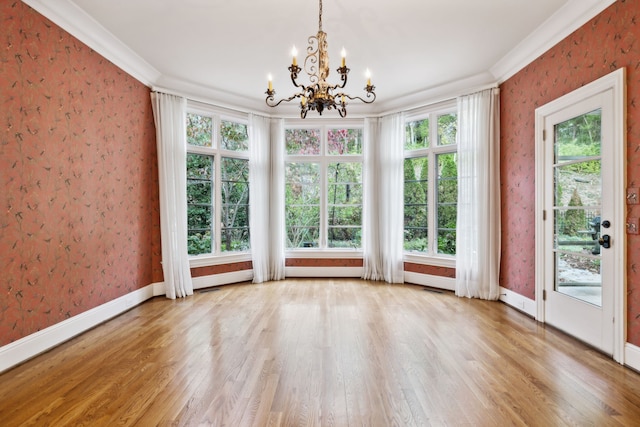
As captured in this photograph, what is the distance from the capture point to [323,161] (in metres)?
5.87

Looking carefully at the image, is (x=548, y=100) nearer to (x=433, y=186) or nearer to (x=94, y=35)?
(x=433, y=186)

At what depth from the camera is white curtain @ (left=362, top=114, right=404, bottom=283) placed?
536 centimetres

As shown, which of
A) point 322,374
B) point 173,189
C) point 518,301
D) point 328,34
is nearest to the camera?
point 322,374

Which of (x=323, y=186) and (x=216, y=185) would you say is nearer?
(x=216, y=185)

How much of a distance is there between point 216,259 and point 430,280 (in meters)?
3.50

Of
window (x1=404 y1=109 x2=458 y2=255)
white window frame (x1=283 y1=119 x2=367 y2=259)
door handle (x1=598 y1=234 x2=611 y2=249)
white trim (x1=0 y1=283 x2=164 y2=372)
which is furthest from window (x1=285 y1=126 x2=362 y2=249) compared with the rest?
door handle (x1=598 y1=234 x2=611 y2=249)

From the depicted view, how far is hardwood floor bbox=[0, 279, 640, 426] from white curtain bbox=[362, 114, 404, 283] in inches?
68.1

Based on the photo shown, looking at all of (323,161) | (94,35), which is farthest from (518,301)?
(94,35)

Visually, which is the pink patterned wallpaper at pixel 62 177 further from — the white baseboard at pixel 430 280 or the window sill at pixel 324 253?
the white baseboard at pixel 430 280

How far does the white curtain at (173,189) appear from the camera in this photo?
14.8 feet

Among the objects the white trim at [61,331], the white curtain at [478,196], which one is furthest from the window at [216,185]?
the white curtain at [478,196]

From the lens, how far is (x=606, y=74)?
267 cm

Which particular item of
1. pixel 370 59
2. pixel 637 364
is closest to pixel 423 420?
pixel 637 364

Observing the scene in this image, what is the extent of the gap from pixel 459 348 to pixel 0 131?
162 inches
